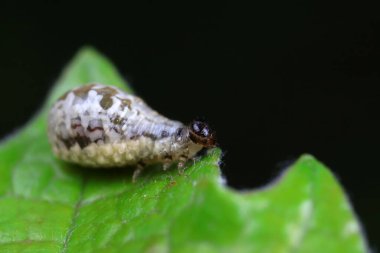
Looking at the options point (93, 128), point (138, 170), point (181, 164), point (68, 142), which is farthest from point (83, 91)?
point (181, 164)

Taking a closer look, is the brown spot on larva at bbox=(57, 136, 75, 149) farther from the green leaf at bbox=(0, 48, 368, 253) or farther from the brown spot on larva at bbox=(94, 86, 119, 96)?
the brown spot on larva at bbox=(94, 86, 119, 96)

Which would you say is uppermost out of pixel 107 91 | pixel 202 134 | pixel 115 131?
pixel 107 91

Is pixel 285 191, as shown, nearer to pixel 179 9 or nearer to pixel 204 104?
pixel 204 104

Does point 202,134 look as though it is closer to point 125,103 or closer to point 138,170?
point 138,170

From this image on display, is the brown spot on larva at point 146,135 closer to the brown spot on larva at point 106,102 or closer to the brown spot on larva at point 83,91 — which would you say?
the brown spot on larva at point 106,102

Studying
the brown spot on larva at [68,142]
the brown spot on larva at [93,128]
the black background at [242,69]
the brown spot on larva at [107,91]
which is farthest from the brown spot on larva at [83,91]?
the black background at [242,69]

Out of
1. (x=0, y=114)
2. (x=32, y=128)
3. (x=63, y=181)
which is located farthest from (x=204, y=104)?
(x=63, y=181)

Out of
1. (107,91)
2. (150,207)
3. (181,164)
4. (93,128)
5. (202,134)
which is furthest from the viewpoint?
(107,91)
